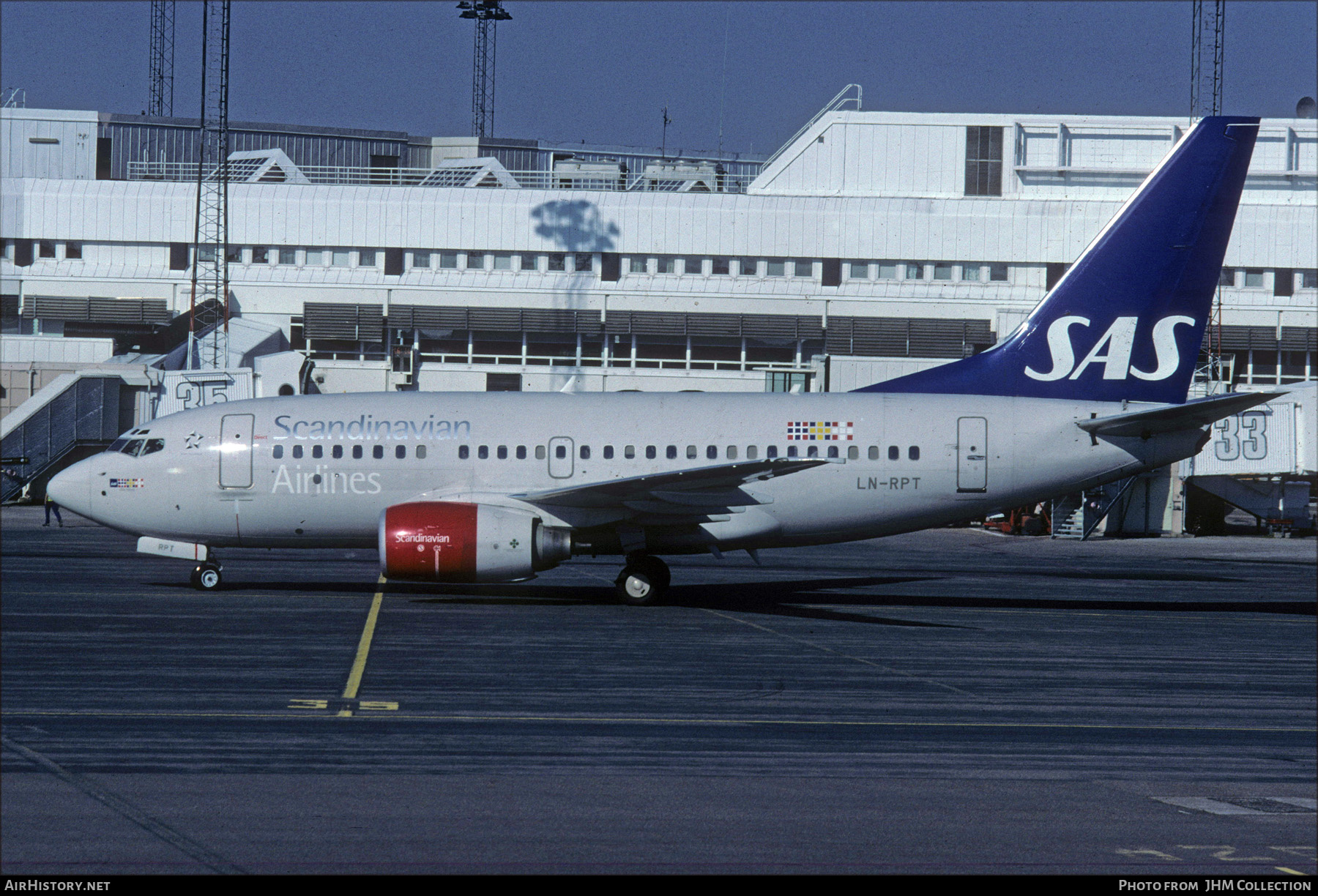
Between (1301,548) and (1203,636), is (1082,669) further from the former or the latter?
(1301,548)

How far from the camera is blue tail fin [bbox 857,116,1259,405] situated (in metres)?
25.8

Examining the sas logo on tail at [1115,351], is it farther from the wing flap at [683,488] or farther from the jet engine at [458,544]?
the jet engine at [458,544]

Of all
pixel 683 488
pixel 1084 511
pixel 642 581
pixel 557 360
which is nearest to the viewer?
pixel 683 488

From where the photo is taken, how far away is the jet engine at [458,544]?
2281cm

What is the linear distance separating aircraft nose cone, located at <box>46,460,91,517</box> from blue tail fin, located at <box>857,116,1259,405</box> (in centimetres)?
1641

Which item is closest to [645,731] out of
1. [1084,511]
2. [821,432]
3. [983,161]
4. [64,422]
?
[821,432]

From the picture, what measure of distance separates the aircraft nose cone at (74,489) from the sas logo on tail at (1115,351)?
19040 millimetres

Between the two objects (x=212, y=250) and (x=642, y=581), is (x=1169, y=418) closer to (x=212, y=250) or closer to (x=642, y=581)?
(x=642, y=581)

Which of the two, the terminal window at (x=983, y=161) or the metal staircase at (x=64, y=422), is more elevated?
the terminal window at (x=983, y=161)

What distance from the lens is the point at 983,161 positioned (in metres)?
64.3

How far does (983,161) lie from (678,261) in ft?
53.1

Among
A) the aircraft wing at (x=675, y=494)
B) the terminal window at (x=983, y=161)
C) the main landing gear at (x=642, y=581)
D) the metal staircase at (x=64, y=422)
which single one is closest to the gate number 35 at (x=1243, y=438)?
the terminal window at (x=983, y=161)

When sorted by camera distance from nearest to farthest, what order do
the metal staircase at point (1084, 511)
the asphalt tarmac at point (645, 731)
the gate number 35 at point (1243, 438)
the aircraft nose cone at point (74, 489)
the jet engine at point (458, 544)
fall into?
the asphalt tarmac at point (645, 731) < the jet engine at point (458, 544) < the aircraft nose cone at point (74, 489) < the metal staircase at point (1084, 511) < the gate number 35 at point (1243, 438)

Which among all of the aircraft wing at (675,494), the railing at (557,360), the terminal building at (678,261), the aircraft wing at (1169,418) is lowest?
the aircraft wing at (675,494)
